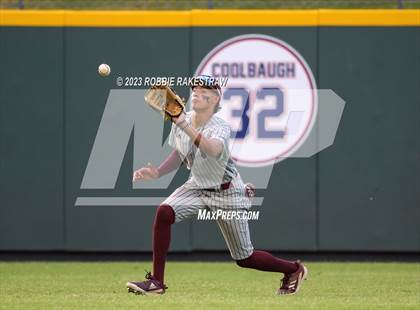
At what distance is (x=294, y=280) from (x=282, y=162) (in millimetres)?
3754

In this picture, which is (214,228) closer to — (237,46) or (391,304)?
(237,46)

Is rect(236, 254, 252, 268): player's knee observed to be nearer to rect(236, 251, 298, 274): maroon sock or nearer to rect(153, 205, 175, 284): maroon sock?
rect(236, 251, 298, 274): maroon sock

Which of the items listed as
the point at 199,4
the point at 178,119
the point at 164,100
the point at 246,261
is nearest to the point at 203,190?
the point at 246,261

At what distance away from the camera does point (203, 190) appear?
7.50 metres

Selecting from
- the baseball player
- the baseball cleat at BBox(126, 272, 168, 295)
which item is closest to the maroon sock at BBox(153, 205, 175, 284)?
the baseball player

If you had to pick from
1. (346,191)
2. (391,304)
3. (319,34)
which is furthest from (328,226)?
(391,304)

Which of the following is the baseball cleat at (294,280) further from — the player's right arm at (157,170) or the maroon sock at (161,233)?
the player's right arm at (157,170)

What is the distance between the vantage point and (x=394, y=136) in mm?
11508

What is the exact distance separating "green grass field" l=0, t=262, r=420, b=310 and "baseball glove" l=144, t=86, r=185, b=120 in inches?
54.1

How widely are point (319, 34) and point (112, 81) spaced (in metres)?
2.56

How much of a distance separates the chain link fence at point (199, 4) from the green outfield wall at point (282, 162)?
0.65 meters

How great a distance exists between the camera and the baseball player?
23.8 feet

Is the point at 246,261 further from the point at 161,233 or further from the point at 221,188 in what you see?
the point at 161,233

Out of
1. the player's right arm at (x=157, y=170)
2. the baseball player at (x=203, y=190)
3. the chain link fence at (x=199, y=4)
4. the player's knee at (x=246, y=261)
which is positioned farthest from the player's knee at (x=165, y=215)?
the chain link fence at (x=199, y=4)
